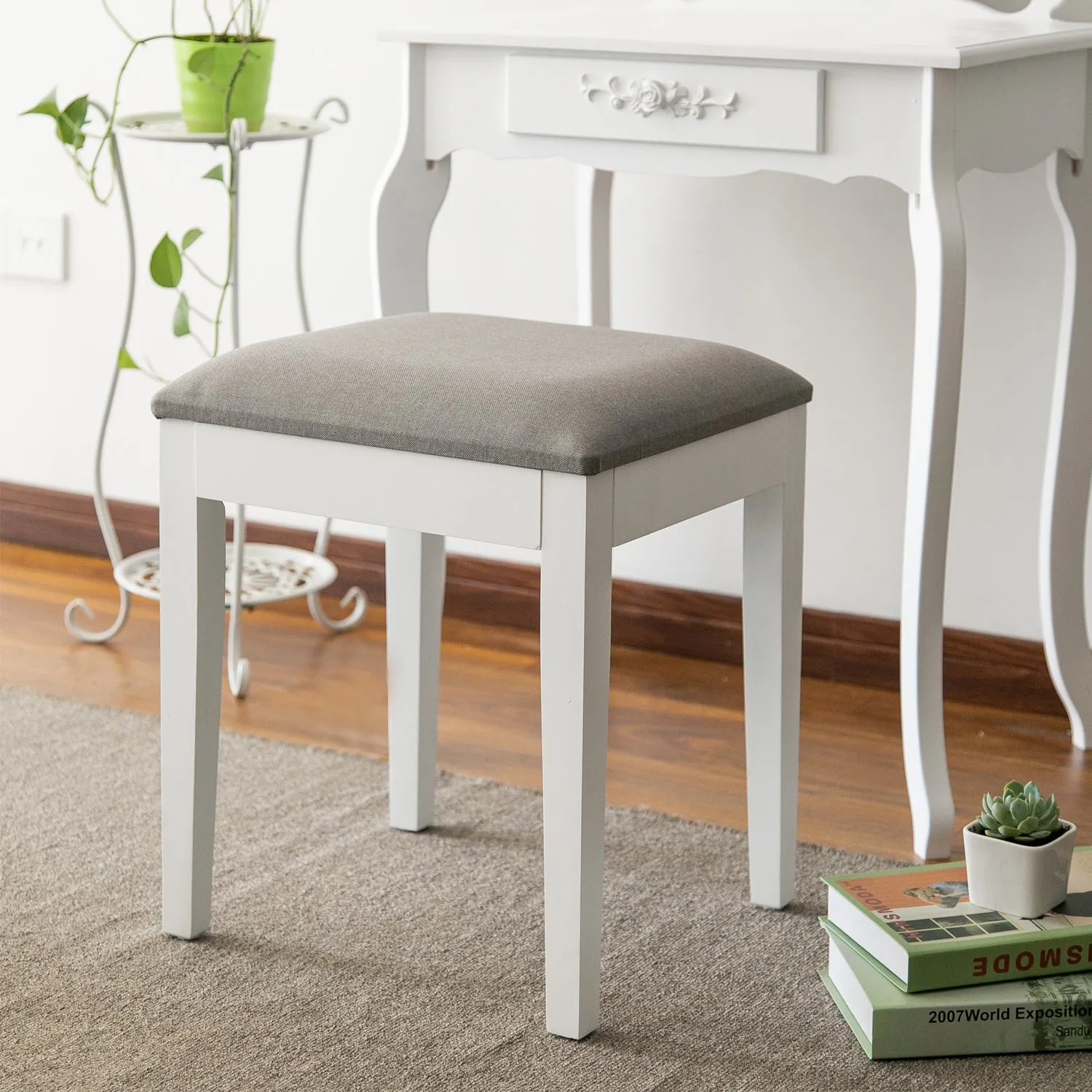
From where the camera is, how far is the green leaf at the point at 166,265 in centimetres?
191

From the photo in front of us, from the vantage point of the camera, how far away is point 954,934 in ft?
4.07

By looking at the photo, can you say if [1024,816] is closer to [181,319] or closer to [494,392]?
[494,392]

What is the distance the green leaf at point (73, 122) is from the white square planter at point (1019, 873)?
1.21m

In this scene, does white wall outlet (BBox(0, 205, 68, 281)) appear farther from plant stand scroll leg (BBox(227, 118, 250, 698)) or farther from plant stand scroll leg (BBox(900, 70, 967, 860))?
plant stand scroll leg (BBox(900, 70, 967, 860))

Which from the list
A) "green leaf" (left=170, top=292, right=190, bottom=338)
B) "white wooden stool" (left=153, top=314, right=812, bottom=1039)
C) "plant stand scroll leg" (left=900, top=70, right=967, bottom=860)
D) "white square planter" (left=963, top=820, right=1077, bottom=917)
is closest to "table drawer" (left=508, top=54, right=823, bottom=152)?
"plant stand scroll leg" (left=900, top=70, right=967, bottom=860)

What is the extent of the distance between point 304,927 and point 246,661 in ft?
2.09

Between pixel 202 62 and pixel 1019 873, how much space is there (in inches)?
47.3

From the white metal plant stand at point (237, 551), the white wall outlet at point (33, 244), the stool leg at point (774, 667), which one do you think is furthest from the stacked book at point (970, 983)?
the white wall outlet at point (33, 244)

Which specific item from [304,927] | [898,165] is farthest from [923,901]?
[898,165]

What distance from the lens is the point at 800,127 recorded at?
150 centimetres

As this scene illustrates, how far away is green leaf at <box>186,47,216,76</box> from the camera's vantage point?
6.12ft

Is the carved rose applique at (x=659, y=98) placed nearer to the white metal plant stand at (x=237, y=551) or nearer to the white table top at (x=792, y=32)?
the white table top at (x=792, y=32)

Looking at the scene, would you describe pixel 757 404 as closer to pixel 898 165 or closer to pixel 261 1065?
pixel 898 165

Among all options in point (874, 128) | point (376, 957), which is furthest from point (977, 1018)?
point (874, 128)
